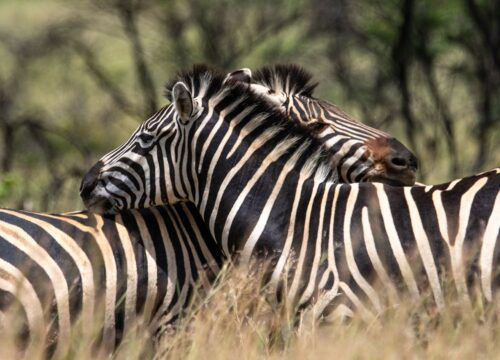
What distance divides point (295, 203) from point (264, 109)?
667 mm

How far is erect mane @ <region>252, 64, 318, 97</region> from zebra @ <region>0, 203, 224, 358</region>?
1578 millimetres

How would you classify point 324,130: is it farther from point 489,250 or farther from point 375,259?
point 489,250

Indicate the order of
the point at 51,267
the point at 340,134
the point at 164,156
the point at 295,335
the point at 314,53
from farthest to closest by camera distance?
1. the point at 314,53
2. the point at 340,134
3. the point at 164,156
4. the point at 51,267
5. the point at 295,335

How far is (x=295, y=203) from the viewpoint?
600 cm

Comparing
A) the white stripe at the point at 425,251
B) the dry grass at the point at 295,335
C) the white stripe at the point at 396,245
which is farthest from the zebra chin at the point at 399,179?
the dry grass at the point at 295,335


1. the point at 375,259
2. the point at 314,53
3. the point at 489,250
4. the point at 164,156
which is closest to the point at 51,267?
the point at 164,156

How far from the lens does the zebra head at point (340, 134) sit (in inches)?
276

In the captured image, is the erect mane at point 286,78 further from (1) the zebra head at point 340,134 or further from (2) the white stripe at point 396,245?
(2) the white stripe at point 396,245

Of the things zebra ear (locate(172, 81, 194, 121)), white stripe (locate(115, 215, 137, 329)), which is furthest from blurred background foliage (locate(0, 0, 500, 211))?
white stripe (locate(115, 215, 137, 329))

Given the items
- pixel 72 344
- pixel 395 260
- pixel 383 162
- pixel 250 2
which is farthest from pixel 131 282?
pixel 250 2

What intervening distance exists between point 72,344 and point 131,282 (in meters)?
0.83

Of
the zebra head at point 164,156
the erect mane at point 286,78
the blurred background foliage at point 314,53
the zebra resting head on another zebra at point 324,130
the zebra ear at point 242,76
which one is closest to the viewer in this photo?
the zebra head at point 164,156

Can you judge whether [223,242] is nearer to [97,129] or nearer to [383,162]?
[383,162]

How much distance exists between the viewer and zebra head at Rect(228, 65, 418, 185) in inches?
276
